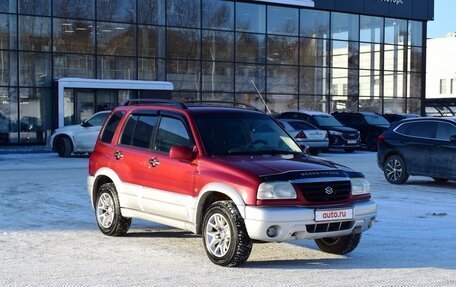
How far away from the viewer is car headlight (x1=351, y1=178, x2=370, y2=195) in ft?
25.3

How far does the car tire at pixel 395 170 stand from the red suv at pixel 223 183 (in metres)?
7.93

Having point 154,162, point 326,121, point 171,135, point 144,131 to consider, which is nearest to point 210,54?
point 326,121

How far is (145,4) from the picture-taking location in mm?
32344

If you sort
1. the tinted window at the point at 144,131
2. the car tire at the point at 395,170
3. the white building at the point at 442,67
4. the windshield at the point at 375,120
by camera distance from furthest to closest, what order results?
the white building at the point at 442,67, the windshield at the point at 375,120, the car tire at the point at 395,170, the tinted window at the point at 144,131

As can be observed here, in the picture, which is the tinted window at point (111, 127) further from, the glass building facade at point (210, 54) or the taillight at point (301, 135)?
the glass building facade at point (210, 54)

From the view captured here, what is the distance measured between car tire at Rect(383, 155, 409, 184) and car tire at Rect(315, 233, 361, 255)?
822cm

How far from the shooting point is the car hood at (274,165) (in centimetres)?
736

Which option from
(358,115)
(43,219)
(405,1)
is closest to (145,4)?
(358,115)

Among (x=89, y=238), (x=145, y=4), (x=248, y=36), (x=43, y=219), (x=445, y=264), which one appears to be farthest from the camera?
(x=248, y=36)

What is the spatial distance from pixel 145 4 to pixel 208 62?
418 cm

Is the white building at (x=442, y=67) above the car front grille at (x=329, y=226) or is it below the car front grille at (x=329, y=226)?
above

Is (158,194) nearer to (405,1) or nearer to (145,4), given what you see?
(145,4)

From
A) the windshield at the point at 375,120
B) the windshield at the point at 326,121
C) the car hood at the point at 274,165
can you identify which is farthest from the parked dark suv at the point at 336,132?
the car hood at the point at 274,165

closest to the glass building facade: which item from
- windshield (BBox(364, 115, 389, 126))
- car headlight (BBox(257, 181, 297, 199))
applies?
windshield (BBox(364, 115, 389, 126))
